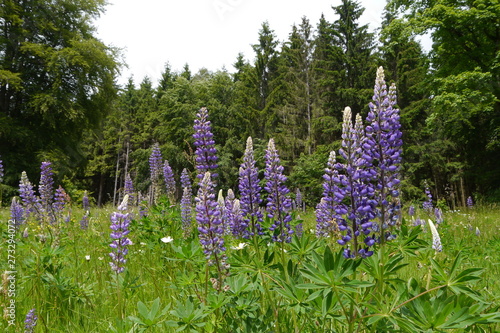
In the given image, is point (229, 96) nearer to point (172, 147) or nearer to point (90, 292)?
point (172, 147)

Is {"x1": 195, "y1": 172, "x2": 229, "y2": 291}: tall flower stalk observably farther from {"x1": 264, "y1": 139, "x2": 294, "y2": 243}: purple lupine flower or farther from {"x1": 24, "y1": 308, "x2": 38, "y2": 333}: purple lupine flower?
{"x1": 24, "y1": 308, "x2": 38, "y2": 333}: purple lupine flower

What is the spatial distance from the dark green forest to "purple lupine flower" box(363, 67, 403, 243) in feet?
35.3

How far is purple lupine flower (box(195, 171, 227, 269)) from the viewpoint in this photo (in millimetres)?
2010

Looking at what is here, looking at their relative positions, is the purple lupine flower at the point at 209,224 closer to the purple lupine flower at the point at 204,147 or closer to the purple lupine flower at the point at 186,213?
the purple lupine flower at the point at 204,147

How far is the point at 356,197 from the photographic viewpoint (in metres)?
1.73

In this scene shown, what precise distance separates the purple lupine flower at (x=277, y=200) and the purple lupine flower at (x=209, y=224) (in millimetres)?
524

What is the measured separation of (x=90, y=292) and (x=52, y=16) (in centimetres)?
2198

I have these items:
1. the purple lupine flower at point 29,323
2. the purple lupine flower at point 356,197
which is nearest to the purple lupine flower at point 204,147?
the purple lupine flower at point 356,197

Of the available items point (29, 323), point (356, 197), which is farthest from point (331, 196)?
point (29, 323)

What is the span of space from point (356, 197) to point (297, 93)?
22.3 m

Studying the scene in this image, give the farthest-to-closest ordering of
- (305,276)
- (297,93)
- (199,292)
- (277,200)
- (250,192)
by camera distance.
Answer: (297,93) < (250,192) < (277,200) < (199,292) < (305,276)

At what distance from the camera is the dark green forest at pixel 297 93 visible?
15.0 m

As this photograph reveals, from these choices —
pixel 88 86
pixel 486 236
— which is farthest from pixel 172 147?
pixel 486 236

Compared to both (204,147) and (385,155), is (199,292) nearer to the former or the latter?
(204,147)
